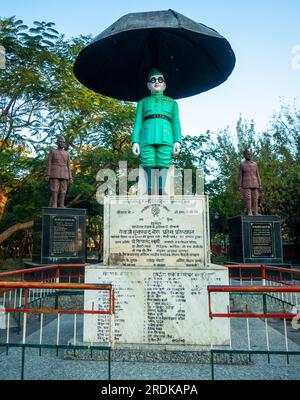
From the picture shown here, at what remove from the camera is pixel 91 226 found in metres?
25.8

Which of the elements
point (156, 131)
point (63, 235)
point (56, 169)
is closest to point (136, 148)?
point (156, 131)

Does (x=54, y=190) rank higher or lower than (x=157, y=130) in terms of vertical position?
lower

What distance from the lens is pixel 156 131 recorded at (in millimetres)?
5523

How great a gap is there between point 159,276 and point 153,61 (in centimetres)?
389

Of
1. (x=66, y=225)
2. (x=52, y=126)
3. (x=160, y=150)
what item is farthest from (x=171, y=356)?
(x=52, y=126)

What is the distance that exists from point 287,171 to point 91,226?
15.1 metres

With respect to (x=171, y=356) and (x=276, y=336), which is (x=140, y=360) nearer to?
(x=171, y=356)

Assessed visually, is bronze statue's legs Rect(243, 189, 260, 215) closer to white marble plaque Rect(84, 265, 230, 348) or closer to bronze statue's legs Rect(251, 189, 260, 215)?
bronze statue's legs Rect(251, 189, 260, 215)

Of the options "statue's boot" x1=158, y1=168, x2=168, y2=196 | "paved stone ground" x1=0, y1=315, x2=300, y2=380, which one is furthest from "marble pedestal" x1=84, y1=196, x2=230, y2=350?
"statue's boot" x1=158, y1=168, x2=168, y2=196

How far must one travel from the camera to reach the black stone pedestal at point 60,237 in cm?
927

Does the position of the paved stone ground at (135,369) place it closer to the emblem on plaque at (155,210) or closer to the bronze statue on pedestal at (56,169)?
the emblem on plaque at (155,210)

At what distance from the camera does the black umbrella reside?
5.34 m

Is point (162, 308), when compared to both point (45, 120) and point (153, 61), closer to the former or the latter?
point (153, 61)

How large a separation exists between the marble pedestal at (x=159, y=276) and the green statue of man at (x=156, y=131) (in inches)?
34.6
